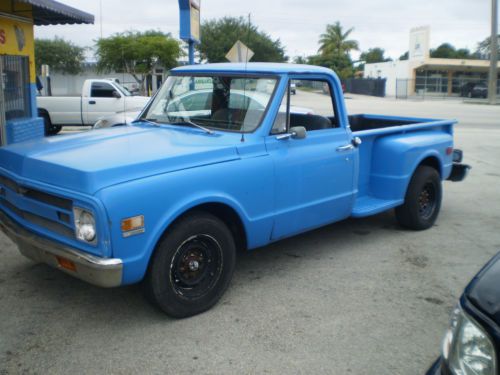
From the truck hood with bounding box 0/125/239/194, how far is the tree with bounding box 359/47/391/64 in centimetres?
11691

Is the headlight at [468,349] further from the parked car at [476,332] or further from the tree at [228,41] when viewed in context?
the tree at [228,41]

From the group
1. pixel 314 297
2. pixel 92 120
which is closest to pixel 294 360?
pixel 314 297

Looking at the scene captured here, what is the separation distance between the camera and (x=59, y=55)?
161 ft

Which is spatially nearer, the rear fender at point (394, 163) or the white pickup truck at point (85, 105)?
the rear fender at point (394, 163)

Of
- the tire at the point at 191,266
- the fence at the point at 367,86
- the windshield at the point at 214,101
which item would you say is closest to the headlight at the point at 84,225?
the tire at the point at 191,266

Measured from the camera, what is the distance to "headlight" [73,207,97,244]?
3.37 m

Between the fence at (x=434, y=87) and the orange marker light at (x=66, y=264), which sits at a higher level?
the fence at (x=434, y=87)

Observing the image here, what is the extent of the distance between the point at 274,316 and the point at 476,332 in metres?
2.25

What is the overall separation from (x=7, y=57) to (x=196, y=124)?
6788mm

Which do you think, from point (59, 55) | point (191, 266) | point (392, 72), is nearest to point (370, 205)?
point (191, 266)

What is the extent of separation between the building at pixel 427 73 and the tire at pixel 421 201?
163ft

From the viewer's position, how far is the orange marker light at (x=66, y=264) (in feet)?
11.5

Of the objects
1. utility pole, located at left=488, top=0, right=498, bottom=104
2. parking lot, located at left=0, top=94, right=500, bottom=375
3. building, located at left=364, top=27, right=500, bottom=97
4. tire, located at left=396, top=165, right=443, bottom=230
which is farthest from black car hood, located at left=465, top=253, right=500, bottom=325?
building, located at left=364, top=27, right=500, bottom=97

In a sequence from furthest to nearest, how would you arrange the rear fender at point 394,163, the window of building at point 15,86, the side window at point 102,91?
the side window at point 102,91 → the window of building at point 15,86 → the rear fender at point 394,163
